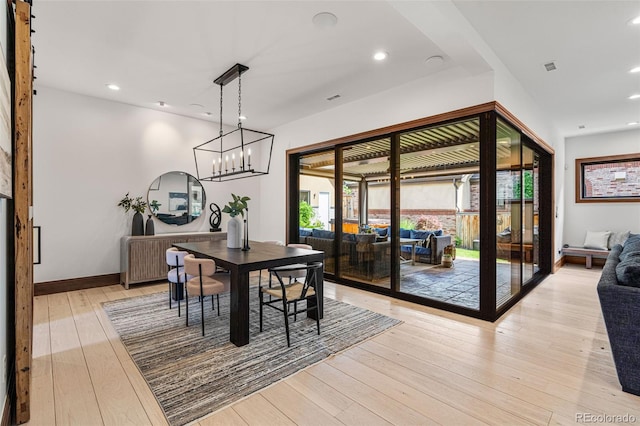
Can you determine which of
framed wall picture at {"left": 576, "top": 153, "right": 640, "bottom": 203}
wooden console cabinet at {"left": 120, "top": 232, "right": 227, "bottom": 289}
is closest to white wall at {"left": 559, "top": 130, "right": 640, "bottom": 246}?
framed wall picture at {"left": 576, "top": 153, "right": 640, "bottom": 203}

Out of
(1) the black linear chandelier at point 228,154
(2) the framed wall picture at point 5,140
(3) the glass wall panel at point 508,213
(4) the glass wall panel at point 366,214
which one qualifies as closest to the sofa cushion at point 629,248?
(3) the glass wall panel at point 508,213

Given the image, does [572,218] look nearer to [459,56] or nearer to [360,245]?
[360,245]

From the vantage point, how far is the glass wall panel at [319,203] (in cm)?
535

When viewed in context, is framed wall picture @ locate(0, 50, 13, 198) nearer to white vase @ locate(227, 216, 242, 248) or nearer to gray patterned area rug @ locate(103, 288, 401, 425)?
gray patterned area rug @ locate(103, 288, 401, 425)

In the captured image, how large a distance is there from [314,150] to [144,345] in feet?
12.8

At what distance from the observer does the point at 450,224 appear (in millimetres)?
7137

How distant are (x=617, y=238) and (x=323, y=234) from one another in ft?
19.4

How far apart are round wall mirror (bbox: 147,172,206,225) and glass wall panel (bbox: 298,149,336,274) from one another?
6.45 feet

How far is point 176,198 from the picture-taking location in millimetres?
5641

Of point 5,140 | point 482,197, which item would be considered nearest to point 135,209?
point 5,140

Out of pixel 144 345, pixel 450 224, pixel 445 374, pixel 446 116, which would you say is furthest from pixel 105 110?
pixel 450 224

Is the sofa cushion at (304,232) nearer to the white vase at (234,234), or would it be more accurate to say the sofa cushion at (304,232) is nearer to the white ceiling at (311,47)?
the white vase at (234,234)

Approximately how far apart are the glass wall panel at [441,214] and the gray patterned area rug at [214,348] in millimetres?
1480

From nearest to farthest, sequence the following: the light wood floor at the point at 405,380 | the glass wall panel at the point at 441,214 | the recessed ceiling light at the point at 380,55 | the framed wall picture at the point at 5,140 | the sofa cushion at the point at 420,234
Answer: the framed wall picture at the point at 5,140 → the light wood floor at the point at 405,380 → the recessed ceiling light at the point at 380,55 → the glass wall panel at the point at 441,214 → the sofa cushion at the point at 420,234
